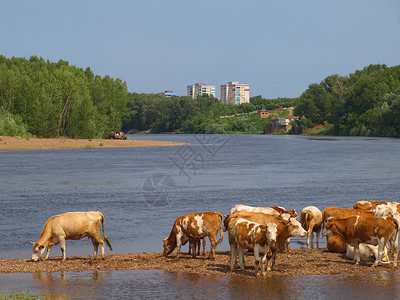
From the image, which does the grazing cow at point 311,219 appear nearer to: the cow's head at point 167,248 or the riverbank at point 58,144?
the cow's head at point 167,248

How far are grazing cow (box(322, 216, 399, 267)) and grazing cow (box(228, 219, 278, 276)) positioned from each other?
7.84 feet

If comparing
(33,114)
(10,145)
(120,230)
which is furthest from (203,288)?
(33,114)

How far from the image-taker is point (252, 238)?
13.6m

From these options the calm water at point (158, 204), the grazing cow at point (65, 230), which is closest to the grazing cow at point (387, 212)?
the calm water at point (158, 204)

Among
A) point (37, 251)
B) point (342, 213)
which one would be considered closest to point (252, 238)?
point (342, 213)

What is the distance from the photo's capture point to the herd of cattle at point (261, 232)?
13639 mm

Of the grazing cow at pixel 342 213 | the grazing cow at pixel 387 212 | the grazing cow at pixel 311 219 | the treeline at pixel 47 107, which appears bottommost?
the grazing cow at pixel 311 219

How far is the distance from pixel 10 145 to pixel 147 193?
68.7 meters

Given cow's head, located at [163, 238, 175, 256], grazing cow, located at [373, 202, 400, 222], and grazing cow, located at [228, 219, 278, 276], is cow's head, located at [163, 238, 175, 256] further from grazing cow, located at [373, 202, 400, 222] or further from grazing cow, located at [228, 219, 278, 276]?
grazing cow, located at [373, 202, 400, 222]

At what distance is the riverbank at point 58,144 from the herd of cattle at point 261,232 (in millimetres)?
83259

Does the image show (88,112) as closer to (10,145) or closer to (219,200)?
(10,145)

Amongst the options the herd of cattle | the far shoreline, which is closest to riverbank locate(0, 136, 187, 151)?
the herd of cattle

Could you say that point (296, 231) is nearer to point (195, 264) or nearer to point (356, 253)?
point (356, 253)

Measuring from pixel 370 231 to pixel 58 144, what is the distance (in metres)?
97.2
